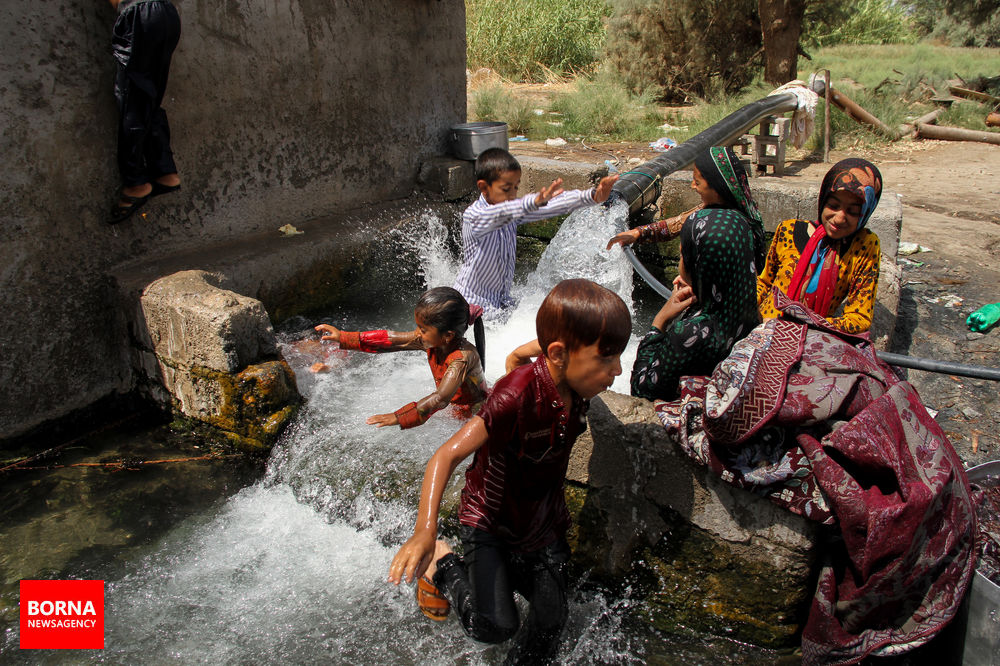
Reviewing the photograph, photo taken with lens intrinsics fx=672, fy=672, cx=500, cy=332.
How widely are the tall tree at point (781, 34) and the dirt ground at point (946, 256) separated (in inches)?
128

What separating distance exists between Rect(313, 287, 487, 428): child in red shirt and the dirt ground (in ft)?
8.32

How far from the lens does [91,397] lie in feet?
12.4

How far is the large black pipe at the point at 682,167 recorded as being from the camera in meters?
2.85

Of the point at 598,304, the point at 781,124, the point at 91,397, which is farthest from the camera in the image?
the point at 781,124

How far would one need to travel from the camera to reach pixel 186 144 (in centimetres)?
404

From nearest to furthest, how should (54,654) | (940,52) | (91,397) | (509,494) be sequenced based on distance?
(509,494)
(54,654)
(91,397)
(940,52)

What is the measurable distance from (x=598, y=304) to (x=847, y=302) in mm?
1914

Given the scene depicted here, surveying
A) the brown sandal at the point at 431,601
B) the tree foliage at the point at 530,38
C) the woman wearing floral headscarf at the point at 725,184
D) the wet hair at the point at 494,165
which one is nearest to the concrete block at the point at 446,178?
the wet hair at the point at 494,165

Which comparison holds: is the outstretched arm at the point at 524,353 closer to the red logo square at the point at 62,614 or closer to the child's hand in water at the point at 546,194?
the child's hand in water at the point at 546,194

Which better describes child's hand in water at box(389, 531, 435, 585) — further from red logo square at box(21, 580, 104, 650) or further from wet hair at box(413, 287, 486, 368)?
red logo square at box(21, 580, 104, 650)

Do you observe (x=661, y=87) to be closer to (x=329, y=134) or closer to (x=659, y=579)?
(x=329, y=134)

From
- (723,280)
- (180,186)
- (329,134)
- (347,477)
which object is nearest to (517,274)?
(329,134)

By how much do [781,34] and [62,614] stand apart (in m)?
13.7

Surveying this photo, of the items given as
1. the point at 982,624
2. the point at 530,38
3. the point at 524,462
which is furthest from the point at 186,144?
the point at 530,38
